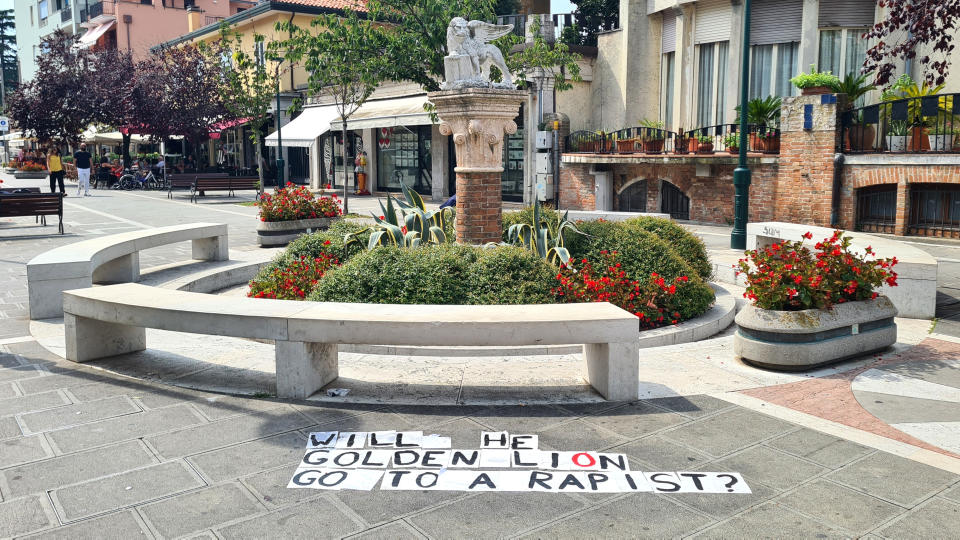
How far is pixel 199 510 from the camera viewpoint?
4.12 meters

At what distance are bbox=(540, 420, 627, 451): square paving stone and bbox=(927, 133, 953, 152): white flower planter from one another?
13.8m

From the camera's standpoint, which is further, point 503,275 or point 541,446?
point 503,275

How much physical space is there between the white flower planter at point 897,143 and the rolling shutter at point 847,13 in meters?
5.09

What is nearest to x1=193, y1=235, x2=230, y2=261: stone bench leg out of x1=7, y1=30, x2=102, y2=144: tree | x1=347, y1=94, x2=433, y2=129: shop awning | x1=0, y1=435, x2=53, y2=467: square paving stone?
x1=0, y1=435, x2=53, y2=467: square paving stone

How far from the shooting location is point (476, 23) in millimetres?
9656

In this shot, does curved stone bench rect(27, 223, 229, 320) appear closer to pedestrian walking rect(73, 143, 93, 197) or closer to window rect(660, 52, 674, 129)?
window rect(660, 52, 674, 129)

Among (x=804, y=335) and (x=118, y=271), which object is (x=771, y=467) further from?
(x=118, y=271)

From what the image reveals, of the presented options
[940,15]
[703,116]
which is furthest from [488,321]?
[703,116]

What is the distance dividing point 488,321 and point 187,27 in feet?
183

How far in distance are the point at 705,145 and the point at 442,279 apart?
543 inches

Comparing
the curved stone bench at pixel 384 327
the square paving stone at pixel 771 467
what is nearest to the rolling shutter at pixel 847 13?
the curved stone bench at pixel 384 327

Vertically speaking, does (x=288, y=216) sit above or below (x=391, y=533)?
above

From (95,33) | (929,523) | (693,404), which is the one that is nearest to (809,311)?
(693,404)

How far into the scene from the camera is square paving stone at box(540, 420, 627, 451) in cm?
500
